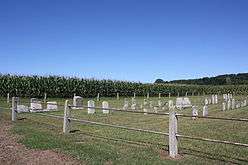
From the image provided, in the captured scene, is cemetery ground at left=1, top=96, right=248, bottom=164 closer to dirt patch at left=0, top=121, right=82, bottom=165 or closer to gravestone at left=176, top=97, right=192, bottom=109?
dirt patch at left=0, top=121, right=82, bottom=165

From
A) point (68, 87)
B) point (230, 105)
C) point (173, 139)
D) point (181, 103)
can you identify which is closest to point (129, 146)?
point (173, 139)

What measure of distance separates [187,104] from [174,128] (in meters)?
25.0

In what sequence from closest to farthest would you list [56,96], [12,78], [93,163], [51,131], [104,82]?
[93,163]
[51,131]
[12,78]
[56,96]
[104,82]

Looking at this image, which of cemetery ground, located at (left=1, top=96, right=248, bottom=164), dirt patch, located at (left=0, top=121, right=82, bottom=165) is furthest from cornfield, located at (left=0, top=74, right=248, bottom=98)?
dirt patch, located at (left=0, top=121, right=82, bottom=165)

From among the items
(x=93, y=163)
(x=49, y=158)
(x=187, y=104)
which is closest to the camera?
(x=93, y=163)

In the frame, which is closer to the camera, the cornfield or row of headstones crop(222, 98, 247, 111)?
row of headstones crop(222, 98, 247, 111)

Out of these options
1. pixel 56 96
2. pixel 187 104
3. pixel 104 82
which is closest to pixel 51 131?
pixel 187 104

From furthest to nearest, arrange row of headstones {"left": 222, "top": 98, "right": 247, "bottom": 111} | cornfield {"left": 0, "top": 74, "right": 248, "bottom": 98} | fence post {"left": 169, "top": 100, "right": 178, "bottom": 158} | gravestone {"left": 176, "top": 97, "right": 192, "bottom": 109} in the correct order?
cornfield {"left": 0, "top": 74, "right": 248, "bottom": 98} → gravestone {"left": 176, "top": 97, "right": 192, "bottom": 109} → row of headstones {"left": 222, "top": 98, "right": 247, "bottom": 111} → fence post {"left": 169, "top": 100, "right": 178, "bottom": 158}

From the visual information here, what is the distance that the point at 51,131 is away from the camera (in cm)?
1605

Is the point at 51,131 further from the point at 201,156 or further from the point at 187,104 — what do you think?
the point at 187,104

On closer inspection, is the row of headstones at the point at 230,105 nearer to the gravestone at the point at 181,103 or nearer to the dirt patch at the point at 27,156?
the gravestone at the point at 181,103

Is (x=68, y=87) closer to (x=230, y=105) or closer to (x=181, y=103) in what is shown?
(x=181, y=103)

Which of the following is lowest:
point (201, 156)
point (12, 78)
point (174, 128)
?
point (201, 156)

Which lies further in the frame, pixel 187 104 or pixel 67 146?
pixel 187 104
